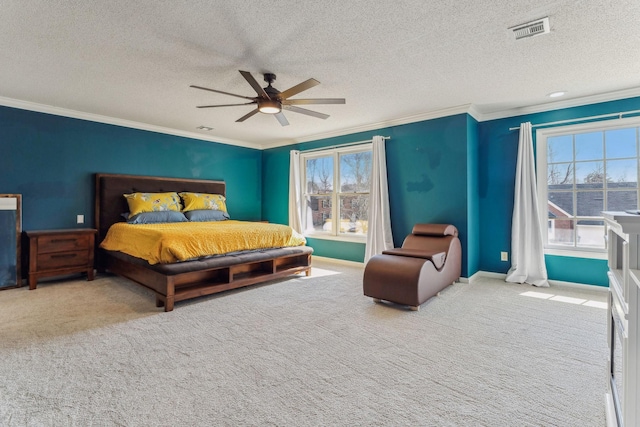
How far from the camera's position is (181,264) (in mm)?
3092

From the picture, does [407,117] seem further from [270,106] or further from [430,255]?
[270,106]

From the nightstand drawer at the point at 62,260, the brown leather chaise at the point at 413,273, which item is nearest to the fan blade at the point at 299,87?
the brown leather chaise at the point at 413,273

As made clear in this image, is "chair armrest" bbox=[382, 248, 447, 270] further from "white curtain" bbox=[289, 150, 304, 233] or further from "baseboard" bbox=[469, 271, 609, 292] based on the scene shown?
"white curtain" bbox=[289, 150, 304, 233]

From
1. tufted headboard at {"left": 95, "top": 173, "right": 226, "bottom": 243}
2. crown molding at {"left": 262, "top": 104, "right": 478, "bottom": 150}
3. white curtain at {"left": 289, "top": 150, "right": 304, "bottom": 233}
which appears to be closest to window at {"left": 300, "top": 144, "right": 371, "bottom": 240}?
white curtain at {"left": 289, "top": 150, "right": 304, "bottom": 233}

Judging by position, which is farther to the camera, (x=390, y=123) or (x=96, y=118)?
(x=390, y=123)

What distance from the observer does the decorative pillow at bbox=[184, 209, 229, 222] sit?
489cm

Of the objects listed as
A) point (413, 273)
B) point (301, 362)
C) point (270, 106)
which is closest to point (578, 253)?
point (413, 273)

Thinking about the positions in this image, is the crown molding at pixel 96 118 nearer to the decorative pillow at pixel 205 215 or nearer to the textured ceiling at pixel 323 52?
the textured ceiling at pixel 323 52

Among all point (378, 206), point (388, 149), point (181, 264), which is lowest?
point (181, 264)

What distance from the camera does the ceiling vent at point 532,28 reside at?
2.16 meters

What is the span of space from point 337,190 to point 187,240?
3.00m

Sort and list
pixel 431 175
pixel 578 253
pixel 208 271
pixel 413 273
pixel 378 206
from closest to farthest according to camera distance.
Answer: pixel 413 273 < pixel 208 271 < pixel 578 253 < pixel 431 175 < pixel 378 206

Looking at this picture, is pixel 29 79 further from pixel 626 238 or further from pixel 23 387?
pixel 626 238

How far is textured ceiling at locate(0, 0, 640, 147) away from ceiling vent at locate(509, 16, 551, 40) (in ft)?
0.17
